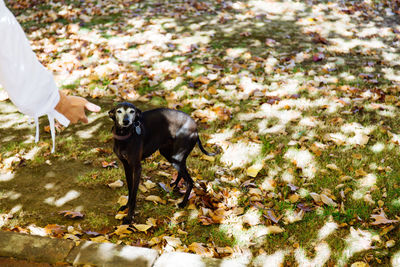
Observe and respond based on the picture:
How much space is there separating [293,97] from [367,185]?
2199mm

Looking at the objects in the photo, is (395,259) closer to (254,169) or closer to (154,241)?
(254,169)

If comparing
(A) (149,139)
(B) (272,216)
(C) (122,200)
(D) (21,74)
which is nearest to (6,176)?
(C) (122,200)

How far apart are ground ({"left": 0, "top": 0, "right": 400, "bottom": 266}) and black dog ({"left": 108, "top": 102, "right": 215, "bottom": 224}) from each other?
457 millimetres

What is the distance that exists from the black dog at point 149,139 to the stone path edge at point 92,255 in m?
0.69

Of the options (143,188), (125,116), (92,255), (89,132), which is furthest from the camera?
(89,132)

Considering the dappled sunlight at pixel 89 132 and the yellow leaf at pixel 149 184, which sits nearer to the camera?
the yellow leaf at pixel 149 184

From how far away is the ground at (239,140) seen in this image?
3234 mm

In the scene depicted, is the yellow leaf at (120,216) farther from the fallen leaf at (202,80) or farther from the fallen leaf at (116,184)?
the fallen leaf at (202,80)

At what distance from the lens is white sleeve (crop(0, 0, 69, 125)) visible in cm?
180

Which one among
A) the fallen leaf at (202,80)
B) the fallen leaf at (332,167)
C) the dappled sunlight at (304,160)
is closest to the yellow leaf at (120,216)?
the dappled sunlight at (304,160)

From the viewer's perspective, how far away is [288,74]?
6.34 metres

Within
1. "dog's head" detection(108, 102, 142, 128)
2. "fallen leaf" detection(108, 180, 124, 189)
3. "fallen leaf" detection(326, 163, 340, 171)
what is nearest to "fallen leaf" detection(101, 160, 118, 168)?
"fallen leaf" detection(108, 180, 124, 189)

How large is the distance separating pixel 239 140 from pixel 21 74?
3190mm

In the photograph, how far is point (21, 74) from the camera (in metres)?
1.89
